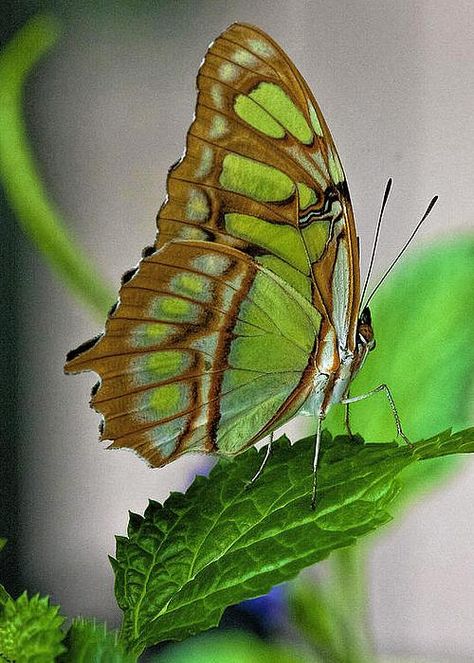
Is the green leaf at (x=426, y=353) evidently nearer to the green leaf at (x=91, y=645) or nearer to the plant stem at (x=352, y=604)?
the plant stem at (x=352, y=604)

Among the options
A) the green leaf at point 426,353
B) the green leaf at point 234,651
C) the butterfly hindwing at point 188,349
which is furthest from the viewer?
the green leaf at point 234,651

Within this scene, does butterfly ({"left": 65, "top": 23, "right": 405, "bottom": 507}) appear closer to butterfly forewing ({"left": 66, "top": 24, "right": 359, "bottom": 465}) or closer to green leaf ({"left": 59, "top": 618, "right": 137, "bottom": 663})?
butterfly forewing ({"left": 66, "top": 24, "right": 359, "bottom": 465})

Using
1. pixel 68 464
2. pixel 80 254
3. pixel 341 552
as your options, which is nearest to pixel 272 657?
pixel 341 552

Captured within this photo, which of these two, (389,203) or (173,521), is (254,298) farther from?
(389,203)

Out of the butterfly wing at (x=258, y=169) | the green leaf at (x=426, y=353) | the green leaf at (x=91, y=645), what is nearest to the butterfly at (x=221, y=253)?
the butterfly wing at (x=258, y=169)

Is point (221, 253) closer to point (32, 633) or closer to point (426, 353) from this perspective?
point (32, 633)

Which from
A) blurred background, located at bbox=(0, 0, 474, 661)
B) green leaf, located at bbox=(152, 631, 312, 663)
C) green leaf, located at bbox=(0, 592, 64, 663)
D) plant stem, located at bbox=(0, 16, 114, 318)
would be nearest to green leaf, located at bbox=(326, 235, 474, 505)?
blurred background, located at bbox=(0, 0, 474, 661)
